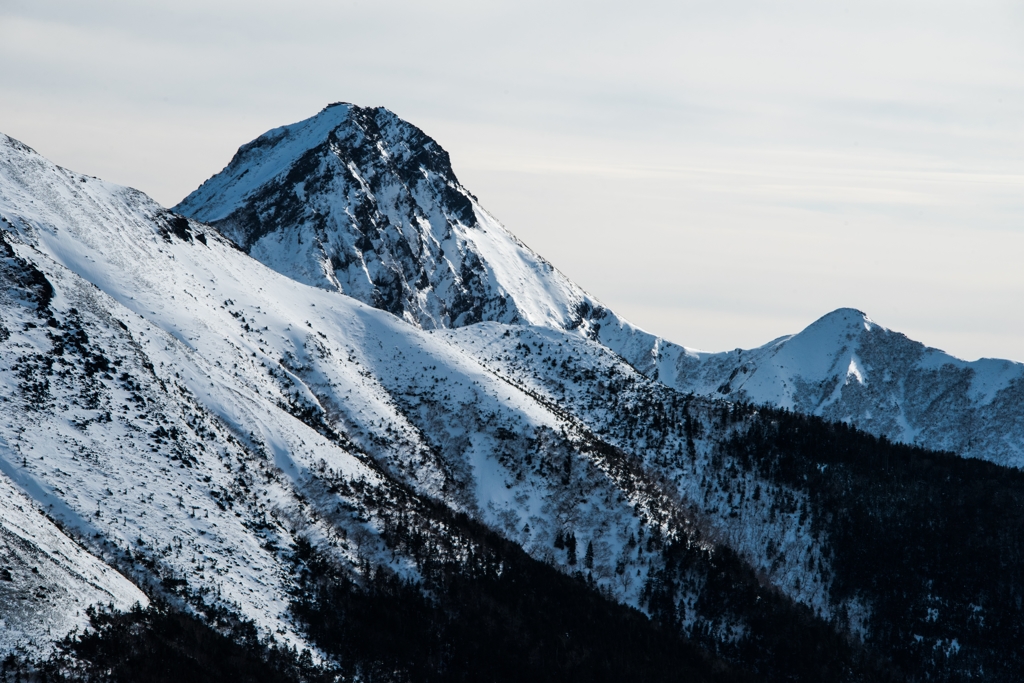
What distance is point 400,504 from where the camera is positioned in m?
102

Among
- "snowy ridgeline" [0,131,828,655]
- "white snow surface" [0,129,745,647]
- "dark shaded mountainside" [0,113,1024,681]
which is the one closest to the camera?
"dark shaded mountainside" [0,113,1024,681]

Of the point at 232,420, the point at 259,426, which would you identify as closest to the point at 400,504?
the point at 259,426

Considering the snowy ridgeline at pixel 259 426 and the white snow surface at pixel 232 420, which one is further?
the snowy ridgeline at pixel 259 426

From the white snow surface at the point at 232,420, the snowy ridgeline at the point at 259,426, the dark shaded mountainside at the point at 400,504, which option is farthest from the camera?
the snowy ridgeline at the point at 259,426

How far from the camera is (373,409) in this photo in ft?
396

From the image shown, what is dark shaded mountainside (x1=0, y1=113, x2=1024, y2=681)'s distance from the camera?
78.1m

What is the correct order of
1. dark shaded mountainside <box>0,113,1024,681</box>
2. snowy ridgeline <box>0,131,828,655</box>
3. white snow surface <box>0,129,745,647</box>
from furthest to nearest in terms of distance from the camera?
snowy ridgeline <box>0,131,828,655</box> → white snow surface <box>0,129,745,647</box> → dark shaded mountainside <box>0,113,1024,681</box>

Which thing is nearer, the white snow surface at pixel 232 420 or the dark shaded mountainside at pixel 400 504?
the dark shaded mountainside at pixel 400 504

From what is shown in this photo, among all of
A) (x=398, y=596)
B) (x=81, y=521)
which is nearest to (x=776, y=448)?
(x=398, y=596)

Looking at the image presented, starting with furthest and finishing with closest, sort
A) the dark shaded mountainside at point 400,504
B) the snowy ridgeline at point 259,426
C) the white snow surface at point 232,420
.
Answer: the snowy ridgeline at point 259,426, the white snow surface at point 232,420, the dark shaded mountainside at point 400,504

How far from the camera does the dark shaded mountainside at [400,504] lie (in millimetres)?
78062

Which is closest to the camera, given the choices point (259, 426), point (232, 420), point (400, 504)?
point (232, 420)

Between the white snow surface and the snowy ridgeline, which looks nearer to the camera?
the white snow surface

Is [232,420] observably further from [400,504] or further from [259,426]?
[400,504]
